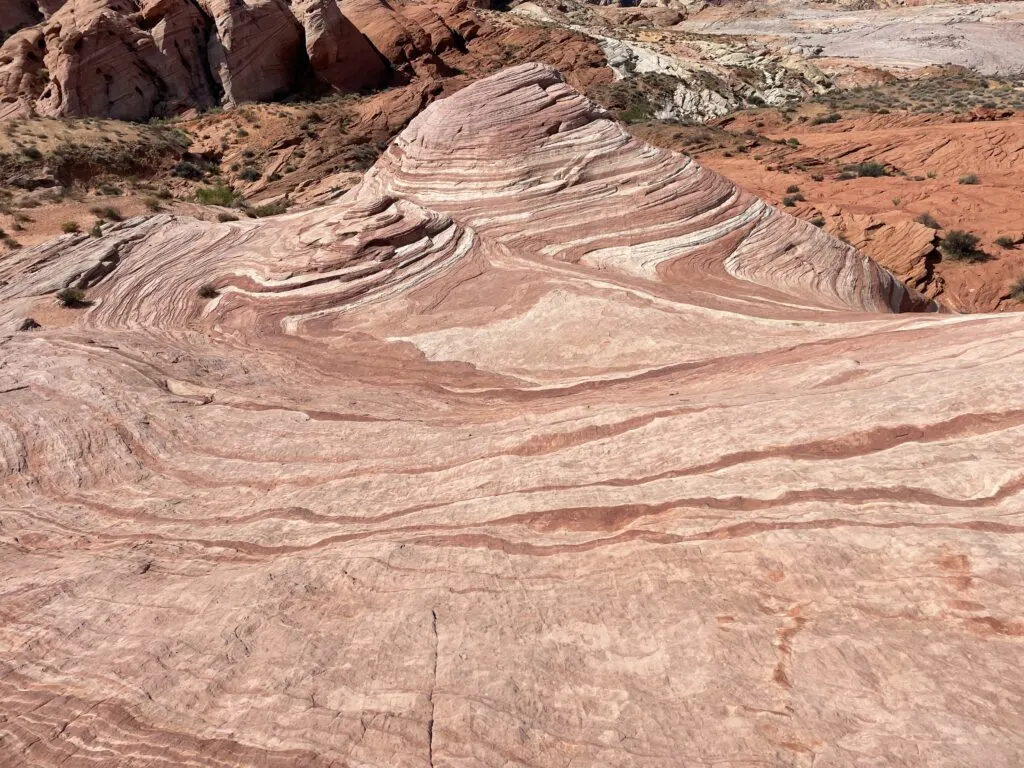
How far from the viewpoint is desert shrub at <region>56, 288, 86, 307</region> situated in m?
8.87

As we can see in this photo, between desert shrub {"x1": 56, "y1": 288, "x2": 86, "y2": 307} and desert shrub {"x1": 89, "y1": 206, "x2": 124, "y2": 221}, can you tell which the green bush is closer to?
desert shrub {"x1": 89, "y1": 206, "x2": 124, "y2": 221}

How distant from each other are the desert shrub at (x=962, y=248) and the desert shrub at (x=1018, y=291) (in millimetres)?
1631

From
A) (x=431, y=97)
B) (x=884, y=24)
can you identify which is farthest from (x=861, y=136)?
(x=884, y=24)

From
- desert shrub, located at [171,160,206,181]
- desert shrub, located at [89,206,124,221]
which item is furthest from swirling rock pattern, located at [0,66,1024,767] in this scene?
desert shrub, located at [171,160,206,181]

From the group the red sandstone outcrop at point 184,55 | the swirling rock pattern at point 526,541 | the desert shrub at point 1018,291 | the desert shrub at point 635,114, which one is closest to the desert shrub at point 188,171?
the red sandstone outcrop at point 184,55

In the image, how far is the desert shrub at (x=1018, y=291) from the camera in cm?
1471

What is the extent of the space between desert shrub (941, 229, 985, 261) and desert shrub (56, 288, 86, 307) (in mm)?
22063

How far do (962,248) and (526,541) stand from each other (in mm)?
19211

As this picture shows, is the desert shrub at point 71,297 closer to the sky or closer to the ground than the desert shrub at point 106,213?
closer to the ground

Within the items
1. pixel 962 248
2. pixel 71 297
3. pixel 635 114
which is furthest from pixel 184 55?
pixel 962 248

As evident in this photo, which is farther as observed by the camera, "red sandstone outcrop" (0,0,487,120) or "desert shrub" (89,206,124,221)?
"red sandstone outcrop" (0,0,487,120)

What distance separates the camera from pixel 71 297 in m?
8.88

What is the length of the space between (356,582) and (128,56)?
44059mm

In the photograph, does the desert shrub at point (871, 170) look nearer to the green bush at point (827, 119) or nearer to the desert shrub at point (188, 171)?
the green bush at point (827, 119)
